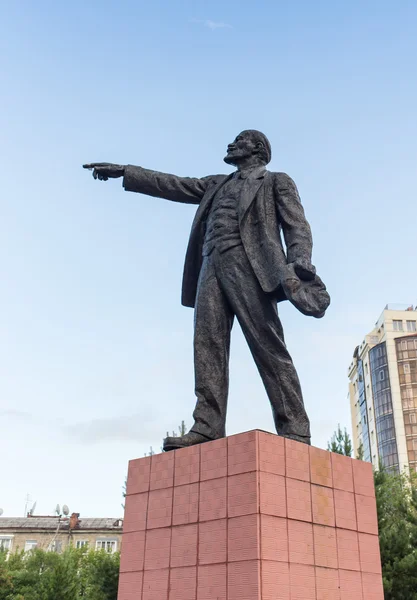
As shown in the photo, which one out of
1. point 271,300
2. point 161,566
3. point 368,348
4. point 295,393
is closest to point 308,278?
point 271,300

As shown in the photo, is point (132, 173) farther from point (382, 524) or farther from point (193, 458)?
point (382, 524)

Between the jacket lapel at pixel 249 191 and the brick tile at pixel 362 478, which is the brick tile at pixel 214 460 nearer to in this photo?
the brick tile at pixel 362 478

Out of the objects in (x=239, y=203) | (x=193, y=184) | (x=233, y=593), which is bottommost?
(x=233, y=593)

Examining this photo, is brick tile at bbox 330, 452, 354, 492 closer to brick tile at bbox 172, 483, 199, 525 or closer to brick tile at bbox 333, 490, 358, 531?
brick tile at bbox 333, 490, 358, 531

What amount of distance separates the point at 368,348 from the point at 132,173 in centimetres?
4984

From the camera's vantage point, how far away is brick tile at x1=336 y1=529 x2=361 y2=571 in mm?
4230

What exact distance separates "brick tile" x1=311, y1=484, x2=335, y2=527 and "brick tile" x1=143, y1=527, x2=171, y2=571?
100 cm

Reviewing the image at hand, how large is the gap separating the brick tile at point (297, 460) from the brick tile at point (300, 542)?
1.01 feet

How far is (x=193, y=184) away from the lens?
5738 mm

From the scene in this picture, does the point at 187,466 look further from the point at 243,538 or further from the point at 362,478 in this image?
the point at 362,478

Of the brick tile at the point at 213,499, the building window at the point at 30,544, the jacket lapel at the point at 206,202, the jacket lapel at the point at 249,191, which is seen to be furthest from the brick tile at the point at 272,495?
the building window at the point at 30,544

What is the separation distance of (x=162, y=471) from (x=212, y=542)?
0.77 metres

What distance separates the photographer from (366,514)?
15.0 feet

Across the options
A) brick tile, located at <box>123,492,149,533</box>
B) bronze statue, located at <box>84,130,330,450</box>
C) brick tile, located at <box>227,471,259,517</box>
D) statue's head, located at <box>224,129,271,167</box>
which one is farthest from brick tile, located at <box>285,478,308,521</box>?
statue's head, located at <box>224,129,271,167</box>
